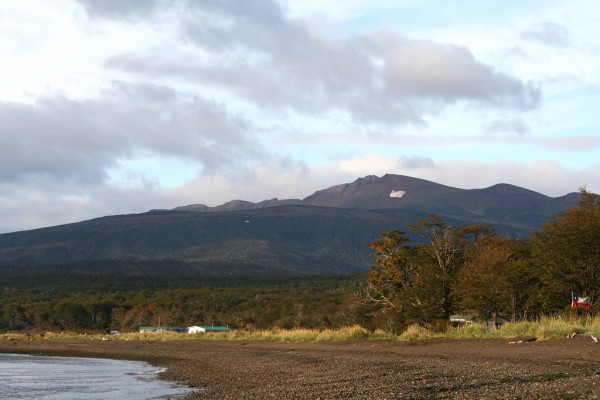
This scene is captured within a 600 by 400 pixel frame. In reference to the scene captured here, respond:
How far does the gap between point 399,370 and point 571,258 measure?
1712cm

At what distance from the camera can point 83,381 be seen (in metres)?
34.5

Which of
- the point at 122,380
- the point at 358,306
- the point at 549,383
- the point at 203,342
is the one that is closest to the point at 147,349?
the point at 203,342

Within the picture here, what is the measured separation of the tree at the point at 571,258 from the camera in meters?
39.9

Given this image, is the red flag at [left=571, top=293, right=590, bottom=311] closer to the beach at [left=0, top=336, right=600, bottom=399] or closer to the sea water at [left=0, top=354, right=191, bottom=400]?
the beach at [left=0, top=336, right=600, bottom=399]

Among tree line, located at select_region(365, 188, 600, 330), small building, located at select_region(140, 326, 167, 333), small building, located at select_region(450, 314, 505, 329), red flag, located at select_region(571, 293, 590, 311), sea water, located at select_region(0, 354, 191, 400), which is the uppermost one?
tree line, located at select_region(365, 188, 600, 330)

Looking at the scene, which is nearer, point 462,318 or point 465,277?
point 465,277

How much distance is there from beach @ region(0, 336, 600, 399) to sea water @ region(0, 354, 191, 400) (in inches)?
50.1

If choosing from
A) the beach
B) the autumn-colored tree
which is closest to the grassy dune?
the beach

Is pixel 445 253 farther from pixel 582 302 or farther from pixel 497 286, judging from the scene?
pixel 582 302

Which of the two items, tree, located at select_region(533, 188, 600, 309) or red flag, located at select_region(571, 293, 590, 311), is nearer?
red flag, located at select_region(571, 293, 590, 311)

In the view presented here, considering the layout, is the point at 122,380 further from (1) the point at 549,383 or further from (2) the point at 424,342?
(1) the point at 549,383

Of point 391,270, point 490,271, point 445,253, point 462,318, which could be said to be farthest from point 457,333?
point 391,270

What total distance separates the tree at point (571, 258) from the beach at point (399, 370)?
Result: 734 cm

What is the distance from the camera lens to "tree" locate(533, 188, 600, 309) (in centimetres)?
3988
